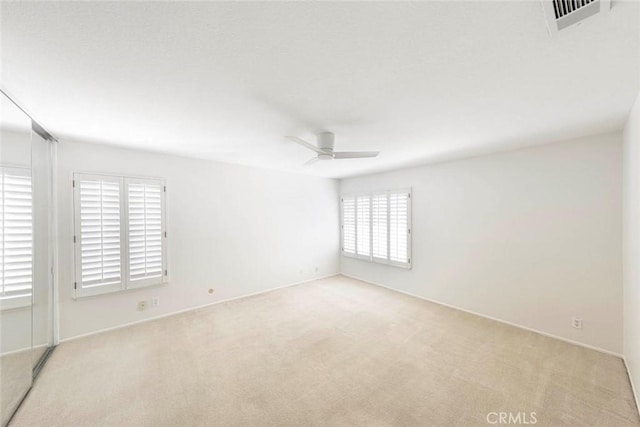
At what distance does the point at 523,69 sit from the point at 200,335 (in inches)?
154

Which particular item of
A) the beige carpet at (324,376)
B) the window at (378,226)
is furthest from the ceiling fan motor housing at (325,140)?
the window at (378,226)

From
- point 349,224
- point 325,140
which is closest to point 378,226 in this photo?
point 349,224

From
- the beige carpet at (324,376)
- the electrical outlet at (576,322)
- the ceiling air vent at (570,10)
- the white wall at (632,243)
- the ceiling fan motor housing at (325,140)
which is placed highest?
the ceiling air vent at (570,10)

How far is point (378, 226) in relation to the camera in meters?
4.87

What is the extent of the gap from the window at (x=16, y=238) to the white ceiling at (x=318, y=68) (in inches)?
25.3

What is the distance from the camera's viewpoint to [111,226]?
3.05 meters

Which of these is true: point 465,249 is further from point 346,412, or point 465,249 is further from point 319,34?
point 319,34

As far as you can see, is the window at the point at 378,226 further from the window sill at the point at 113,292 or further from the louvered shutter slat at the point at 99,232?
the louvered shutter slat at the point at 99,232

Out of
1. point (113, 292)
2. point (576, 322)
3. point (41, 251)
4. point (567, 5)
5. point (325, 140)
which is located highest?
point (567, 5)

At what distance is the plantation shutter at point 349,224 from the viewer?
17.7 ft

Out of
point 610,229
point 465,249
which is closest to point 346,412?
point 465,249

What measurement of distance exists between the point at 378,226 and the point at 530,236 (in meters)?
2.36

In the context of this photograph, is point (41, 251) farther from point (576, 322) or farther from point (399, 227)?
point (576, 322)

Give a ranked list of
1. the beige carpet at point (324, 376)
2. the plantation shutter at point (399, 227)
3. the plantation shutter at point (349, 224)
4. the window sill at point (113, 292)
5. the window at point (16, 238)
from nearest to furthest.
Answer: the beige carpet at point (324, 376), the window at point (16, 238), the window sill at point (113, 292), the plantation shutter at point (399, 227), the plantation shutter at point (349, 224)
